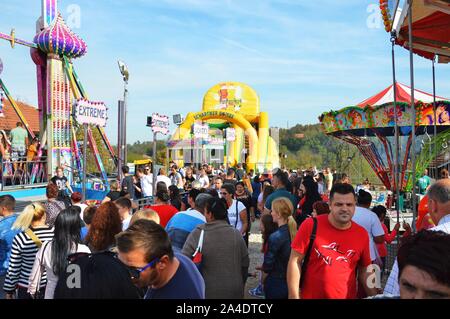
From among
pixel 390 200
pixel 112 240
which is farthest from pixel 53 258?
pixel 390 200

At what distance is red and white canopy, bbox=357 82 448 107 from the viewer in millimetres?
14594

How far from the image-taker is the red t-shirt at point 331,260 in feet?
9.36

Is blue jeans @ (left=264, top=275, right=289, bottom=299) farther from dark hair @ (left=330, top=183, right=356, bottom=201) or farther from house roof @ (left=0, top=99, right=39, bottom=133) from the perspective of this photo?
house roof @ (left=0, top=99, right=39, bottom=133)

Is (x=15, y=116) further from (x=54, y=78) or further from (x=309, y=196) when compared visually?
(x=309, y=196)

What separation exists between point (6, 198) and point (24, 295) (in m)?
1.22

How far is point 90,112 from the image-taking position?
23.6ft

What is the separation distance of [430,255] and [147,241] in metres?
1.16

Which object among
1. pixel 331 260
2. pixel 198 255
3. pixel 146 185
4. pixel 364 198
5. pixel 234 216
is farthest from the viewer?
pixel 146 185

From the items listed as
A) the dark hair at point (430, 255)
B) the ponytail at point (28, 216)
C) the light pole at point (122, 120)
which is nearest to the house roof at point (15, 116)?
the light pole at point (122, 120)

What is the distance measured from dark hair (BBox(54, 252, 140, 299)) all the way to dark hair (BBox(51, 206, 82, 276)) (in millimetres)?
1191

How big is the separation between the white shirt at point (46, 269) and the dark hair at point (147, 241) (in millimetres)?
1240

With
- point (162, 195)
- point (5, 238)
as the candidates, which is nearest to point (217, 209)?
point (162, 195)

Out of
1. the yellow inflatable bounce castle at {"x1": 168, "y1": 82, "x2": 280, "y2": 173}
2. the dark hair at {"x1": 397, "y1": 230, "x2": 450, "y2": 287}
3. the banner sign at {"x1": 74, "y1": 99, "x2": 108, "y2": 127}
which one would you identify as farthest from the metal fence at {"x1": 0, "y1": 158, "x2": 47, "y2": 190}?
the yellow inflatable bounce castle at {"x1": 168, "y1": 82, "x2": 280, "y2": 173}

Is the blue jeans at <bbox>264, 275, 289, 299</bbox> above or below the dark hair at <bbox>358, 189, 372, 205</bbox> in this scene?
below
